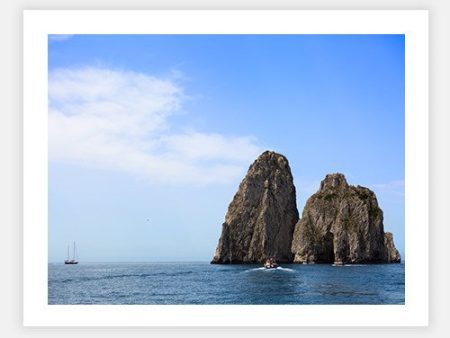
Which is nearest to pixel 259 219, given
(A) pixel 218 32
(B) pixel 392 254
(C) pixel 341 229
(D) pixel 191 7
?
(C) pixel 341 229

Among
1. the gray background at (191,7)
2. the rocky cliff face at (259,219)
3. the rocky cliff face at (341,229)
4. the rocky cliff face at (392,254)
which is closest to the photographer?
the gray background at (191,7)

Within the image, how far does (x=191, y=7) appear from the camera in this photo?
10508 mm

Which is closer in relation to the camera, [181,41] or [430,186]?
[430,186]

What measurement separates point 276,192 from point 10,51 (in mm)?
41414

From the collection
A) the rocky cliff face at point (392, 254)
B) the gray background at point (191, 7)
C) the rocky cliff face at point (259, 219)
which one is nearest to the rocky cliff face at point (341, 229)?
the rocky cliff face at point (392, 254)

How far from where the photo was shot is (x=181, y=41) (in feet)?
38.2

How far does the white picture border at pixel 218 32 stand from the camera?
10312 mm

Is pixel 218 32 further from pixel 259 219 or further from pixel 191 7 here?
pixel 259 219

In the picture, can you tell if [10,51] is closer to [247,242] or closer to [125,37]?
[125,37]

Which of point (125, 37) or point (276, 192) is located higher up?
point (125, 37)

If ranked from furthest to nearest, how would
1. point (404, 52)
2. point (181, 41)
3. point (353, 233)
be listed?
point (353, 233) → point (181, 41) → point (404, 52)

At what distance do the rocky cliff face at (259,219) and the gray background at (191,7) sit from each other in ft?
125

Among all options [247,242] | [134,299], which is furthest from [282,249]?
[134,299]

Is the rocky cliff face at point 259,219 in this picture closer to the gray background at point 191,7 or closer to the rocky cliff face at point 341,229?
A: the rocky cliff face at point 341,229
